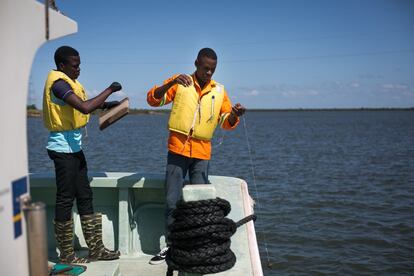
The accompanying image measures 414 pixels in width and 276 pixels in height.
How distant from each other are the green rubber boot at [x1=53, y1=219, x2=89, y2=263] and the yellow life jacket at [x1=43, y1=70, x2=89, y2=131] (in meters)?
0.84

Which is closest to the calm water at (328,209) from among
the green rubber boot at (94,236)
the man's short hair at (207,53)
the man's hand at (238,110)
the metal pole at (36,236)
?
the man's hand at (238,110)

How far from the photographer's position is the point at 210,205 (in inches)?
108

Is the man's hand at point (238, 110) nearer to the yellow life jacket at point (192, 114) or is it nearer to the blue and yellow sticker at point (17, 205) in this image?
the yellow life jacket at point (192, 114)

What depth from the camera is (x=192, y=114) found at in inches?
146

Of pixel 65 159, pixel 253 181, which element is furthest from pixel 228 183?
pixel 253 181

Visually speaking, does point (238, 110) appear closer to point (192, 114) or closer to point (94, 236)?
point (192, 114)

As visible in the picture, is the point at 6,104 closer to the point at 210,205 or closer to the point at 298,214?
the point at 210,205

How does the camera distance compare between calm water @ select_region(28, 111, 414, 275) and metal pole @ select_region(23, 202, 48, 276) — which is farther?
calm water @ select_region(28, 111, 414, 275)

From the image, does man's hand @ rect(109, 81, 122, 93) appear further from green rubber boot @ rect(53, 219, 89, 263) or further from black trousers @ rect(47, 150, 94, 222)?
green rubber boot @ rect(53, 219, 89, 263)

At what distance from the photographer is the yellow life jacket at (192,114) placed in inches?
145

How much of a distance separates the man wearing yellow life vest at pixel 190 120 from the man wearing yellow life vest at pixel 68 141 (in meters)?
0.53

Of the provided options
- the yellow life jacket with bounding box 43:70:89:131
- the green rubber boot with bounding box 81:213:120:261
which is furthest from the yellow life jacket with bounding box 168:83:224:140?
the green rubber boot with bounding box 81:213:120:261

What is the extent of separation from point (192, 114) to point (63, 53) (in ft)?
4.01

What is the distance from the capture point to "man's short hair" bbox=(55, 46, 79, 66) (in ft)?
11.2
